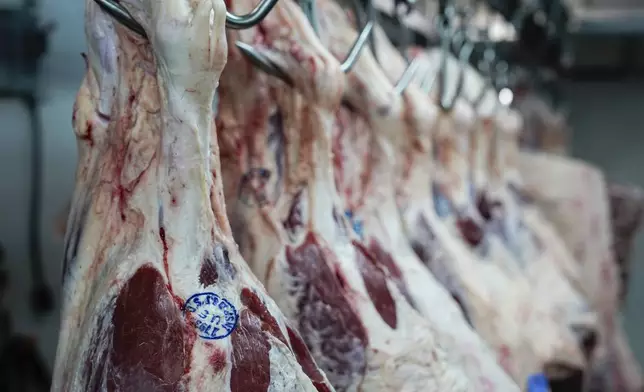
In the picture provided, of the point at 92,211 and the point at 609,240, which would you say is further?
the point at 609,240

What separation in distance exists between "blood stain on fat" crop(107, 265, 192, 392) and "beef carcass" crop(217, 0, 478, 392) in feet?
0.91

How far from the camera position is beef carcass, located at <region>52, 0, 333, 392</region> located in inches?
32.1

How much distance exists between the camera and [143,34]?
873 millimetres

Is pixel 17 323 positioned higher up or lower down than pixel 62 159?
lower down

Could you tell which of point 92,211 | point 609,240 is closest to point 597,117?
point 609,240

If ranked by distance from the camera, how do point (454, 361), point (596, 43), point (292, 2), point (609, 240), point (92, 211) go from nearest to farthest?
point (92, 211)
point (292, 2)
point (454, 361)
point (609, 240)
point (596, 43)

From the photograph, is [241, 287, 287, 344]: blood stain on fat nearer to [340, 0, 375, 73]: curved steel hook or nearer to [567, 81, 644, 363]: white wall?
[340, 0, 375, 73]: curved steel hook

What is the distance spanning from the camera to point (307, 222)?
1.15 meters

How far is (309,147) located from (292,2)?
0.60 feet

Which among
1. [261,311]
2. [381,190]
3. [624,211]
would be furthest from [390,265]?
[624,211]

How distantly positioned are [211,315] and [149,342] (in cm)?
6

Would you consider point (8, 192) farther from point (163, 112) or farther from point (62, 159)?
point (163, 112)

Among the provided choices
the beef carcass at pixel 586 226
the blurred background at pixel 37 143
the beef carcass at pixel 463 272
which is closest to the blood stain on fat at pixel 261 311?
the blurred background at pixel 37 143

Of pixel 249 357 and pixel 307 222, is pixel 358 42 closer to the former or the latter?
pixel 307 222
